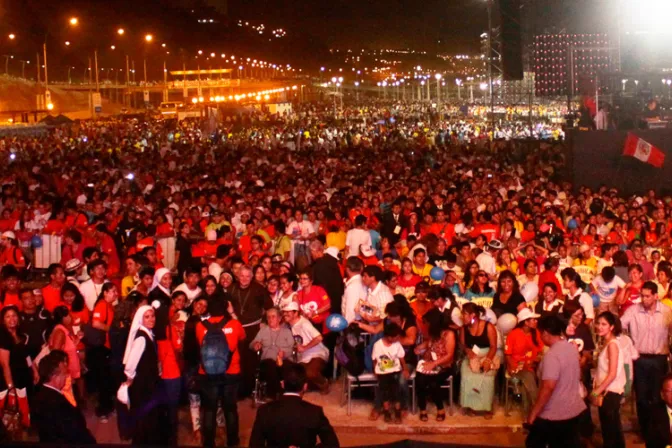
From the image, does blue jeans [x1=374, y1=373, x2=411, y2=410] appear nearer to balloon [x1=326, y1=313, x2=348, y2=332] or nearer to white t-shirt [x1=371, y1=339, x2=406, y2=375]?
white t-shirt [x1=371, y1=339, x2=406, y2=375]

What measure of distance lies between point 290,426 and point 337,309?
214 inches

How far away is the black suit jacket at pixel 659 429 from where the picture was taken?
6805mm

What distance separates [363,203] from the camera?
15227 mm

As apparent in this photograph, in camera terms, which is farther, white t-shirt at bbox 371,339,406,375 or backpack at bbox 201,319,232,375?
white t-shirt at bbox 371,339,406,375

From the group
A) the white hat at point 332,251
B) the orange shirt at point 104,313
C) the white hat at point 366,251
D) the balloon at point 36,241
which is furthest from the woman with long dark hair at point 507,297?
the balloon at point 36,241

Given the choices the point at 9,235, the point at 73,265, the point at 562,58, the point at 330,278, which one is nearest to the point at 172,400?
the point at 73,265

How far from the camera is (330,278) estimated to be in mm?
10992

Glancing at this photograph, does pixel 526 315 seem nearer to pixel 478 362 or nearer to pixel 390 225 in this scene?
pixel 478 362

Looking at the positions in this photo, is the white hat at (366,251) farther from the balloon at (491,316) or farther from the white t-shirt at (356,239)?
the balloon at (491,316)

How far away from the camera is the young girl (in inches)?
345

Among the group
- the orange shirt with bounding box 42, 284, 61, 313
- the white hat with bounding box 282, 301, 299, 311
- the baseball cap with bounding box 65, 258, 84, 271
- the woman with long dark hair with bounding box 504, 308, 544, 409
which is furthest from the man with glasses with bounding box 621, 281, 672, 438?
the baseball cap with bounding box 65, 258, 84, 271

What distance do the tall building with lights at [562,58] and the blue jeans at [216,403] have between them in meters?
21.2

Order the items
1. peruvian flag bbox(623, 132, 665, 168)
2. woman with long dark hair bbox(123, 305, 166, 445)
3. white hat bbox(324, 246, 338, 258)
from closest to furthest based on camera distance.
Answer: woman with long dark hair bbox(123, 305, 166, 445) → white hat bbox(324, 246, 338, 258) → peruvian flag bbox(623, 132, 665, 168)

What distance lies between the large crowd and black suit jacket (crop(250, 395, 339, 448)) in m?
0.08
